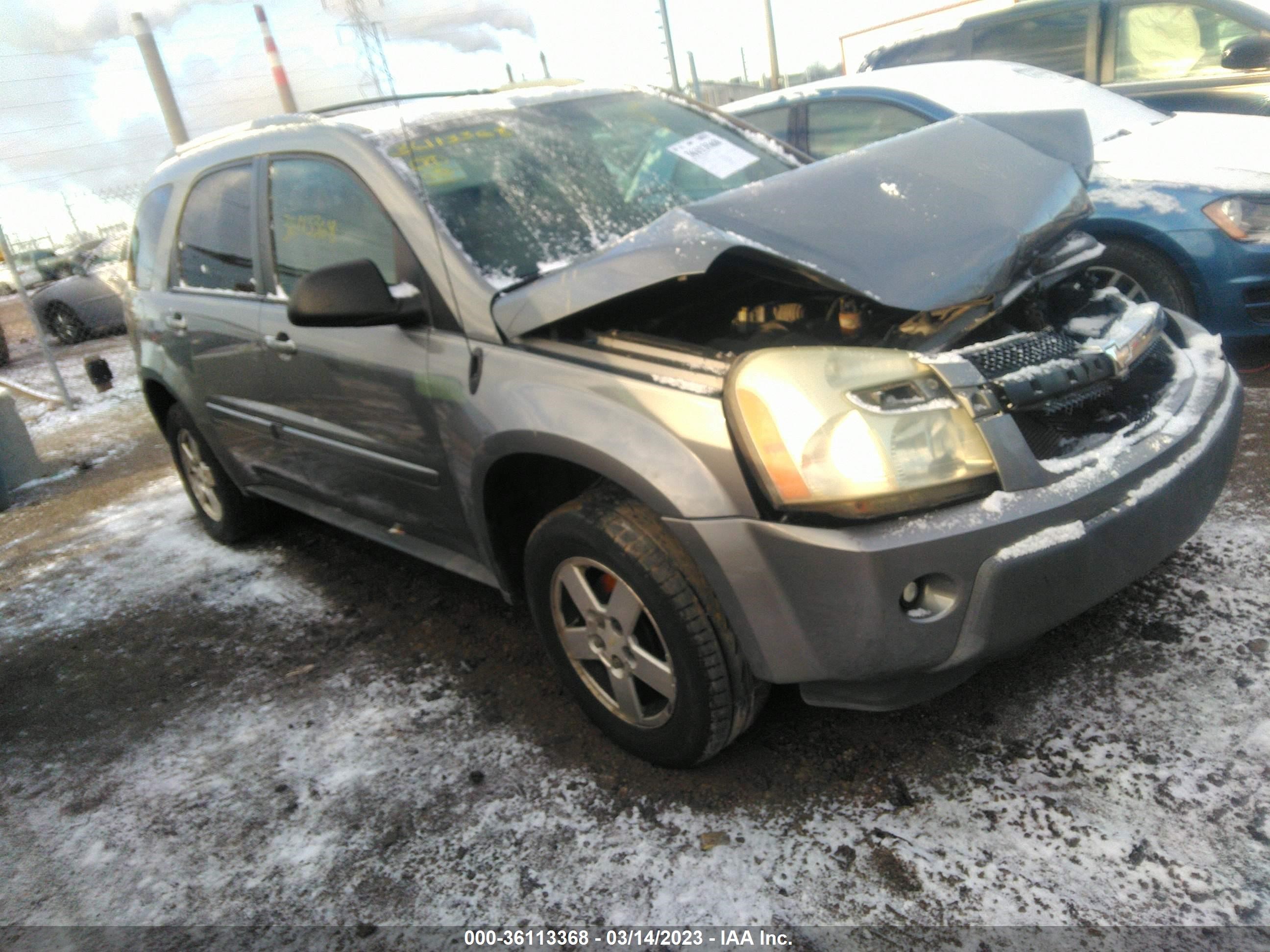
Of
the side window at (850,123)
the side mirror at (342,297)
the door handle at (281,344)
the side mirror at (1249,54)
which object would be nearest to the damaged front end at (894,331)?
the side mirror at (342,297)

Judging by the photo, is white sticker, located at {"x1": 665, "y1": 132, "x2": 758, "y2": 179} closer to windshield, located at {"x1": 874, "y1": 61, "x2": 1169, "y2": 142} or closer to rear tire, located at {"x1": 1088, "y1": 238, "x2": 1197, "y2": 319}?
rear tire, located at {"x1": 1088, "y1": 238, "x2": 1197, "y2": 319}

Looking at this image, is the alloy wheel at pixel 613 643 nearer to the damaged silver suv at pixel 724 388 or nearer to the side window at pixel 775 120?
the damaged silver suv at pixel 724 388

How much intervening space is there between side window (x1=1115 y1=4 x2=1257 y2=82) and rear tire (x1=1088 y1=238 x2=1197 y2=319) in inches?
83.2

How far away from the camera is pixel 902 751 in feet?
7.06

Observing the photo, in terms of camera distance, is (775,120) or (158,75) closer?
(775,120)

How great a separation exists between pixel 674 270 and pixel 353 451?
1469 mm

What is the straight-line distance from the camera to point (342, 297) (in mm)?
2301

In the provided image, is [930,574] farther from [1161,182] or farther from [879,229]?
[1161,182]

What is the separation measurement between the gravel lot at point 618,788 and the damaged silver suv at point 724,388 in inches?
10.8

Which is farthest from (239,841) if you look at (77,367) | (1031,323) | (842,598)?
(77,367)

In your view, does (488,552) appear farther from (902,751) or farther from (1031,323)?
(1031,323)

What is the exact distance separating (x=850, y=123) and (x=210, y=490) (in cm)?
374

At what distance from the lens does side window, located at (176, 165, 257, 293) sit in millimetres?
3234

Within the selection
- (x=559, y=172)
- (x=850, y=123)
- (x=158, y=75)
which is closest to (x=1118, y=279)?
(x=850, y=123)
